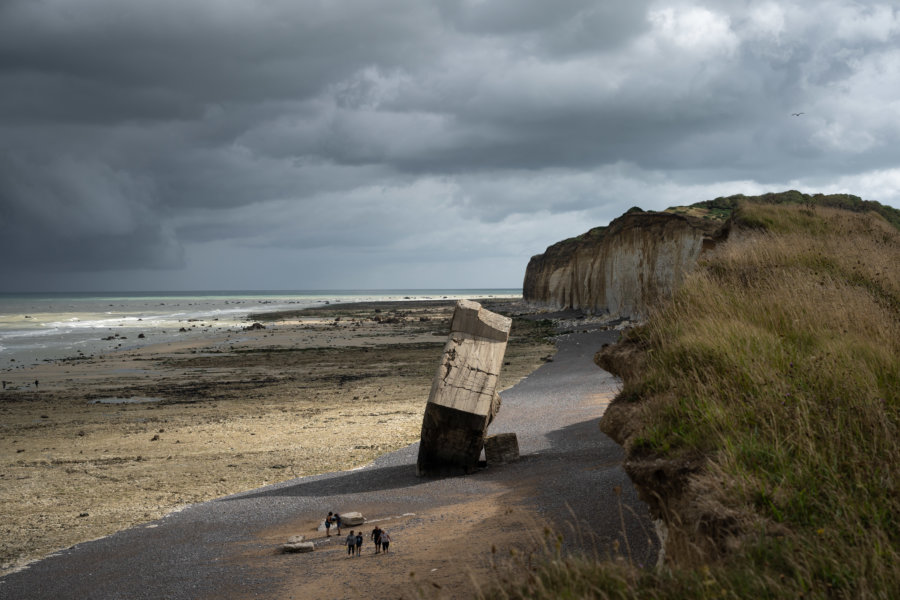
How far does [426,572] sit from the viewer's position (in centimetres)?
611

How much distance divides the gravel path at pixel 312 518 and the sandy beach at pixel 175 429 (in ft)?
2.89

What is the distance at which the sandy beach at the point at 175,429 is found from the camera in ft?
35.0

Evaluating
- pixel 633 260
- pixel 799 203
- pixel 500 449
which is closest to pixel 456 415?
pixel 500 449

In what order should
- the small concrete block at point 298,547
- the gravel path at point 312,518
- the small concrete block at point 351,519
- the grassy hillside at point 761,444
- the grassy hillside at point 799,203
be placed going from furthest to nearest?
the grassy hillside at point 799,203
the small concrete block at point 351,519
the small concrete block at point 298,547
the gravel path at point 312,518
the grassy hillside at point 761,444

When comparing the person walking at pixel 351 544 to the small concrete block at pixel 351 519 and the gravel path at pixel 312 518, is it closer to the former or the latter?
the gravel path at pixel 312 518

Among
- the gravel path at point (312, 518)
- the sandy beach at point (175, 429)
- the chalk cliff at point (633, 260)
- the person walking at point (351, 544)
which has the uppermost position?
the chalk cliff at point (633, 260)

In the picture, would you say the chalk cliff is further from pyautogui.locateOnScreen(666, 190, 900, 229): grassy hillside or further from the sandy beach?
the sandy beach

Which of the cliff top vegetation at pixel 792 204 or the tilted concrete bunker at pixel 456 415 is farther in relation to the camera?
the cliff top vegetation at pixel 792 204

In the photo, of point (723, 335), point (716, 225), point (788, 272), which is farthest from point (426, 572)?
point (716, 225)

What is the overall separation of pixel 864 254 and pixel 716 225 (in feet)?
86.5

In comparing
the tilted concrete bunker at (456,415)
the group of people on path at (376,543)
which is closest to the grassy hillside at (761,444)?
the group of people on path at (376,543)

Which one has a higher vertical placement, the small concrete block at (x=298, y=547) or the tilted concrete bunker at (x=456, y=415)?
the tilted concrete bunker at (x=456, y=415)

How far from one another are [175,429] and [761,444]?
50.9ft

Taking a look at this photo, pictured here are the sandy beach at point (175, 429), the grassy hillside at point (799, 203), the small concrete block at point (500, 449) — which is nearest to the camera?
the sandy beach at point (175, 429)
